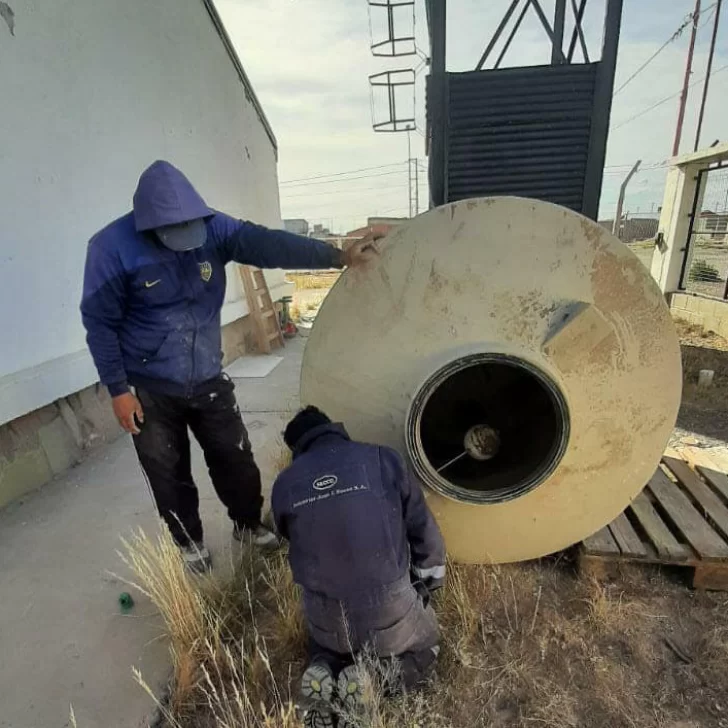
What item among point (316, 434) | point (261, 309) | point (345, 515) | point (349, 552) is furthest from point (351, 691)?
point (261, 309)

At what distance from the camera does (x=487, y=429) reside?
2.22 meters

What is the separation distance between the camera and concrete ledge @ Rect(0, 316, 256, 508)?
3.01 meters

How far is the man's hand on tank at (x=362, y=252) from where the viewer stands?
1949 mm

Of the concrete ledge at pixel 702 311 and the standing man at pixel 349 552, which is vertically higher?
the standing man at pixel 349 552

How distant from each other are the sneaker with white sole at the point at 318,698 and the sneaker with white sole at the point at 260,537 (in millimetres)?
951

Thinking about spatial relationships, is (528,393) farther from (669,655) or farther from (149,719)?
(149,719)

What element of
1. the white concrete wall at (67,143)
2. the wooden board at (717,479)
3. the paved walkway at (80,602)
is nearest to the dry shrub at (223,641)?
the paved walkway at (80,602)

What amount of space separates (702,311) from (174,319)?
6411mm

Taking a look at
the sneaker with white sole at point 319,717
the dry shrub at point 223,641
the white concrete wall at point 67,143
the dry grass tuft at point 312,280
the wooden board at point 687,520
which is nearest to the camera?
the sneaker with white sole at point 319,717

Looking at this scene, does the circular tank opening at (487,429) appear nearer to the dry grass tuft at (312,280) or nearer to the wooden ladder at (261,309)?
the wooden ladder at (261,309)

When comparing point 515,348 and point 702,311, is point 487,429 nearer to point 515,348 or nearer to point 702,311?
point 515,348

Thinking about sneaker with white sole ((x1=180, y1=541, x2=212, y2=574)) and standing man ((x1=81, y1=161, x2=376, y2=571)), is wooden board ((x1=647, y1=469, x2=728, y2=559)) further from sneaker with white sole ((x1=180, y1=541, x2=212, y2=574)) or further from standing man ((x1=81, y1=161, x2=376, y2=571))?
sneaker with white sole ((x1=180, y1=541, x2=212, y2=574))

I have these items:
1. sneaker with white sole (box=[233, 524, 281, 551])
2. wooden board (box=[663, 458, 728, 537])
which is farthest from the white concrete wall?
wooden board (box=[663, 458, 728, 537])

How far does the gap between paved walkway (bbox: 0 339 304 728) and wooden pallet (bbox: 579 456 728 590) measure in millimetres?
1863
